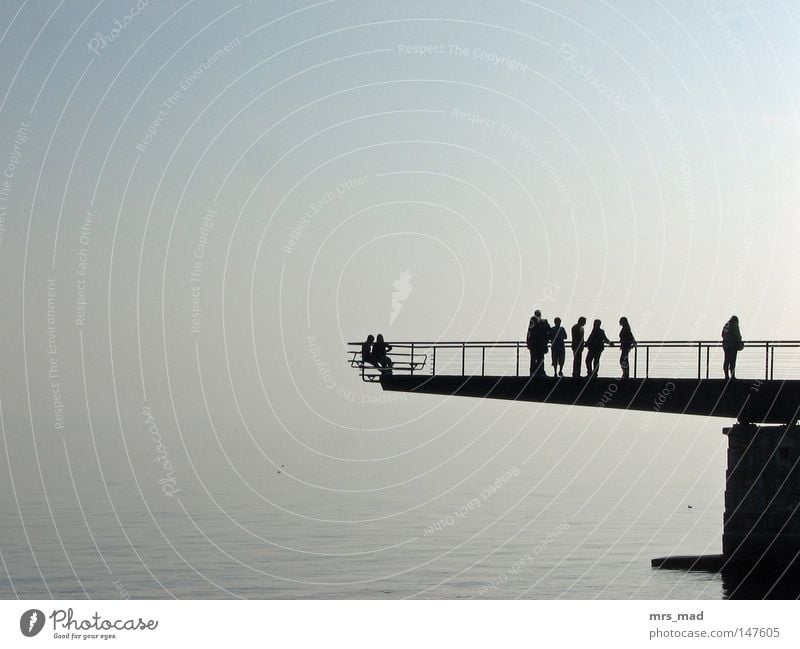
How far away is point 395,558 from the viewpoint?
6438 centimetres

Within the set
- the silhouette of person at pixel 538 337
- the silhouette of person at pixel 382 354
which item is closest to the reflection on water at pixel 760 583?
the silhouette of person at pixel 538 337

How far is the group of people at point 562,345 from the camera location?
43.9 m

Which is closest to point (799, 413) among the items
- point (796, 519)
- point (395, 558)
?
point (796, 519)

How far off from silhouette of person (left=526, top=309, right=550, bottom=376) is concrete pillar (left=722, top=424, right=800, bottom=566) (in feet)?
19.8

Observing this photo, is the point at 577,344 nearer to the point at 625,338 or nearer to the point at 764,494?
the point at 625,338

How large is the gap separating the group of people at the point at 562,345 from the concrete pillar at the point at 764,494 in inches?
159

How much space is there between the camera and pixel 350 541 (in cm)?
7538

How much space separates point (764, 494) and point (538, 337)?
8052mm

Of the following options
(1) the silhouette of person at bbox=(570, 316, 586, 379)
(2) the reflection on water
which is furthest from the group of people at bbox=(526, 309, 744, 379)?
(2) the reflection on water

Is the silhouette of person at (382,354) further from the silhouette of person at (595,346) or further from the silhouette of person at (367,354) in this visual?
the silhouette of person at (595,346)

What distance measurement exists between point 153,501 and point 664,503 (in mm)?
41966

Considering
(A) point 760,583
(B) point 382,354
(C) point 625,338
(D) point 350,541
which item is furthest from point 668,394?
(D) point 350,541
